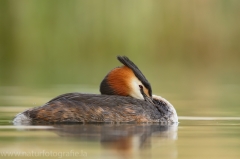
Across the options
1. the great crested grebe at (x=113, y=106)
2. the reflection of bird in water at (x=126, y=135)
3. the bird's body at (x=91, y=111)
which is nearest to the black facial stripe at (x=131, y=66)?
the great crested grebe at (x=113, y=106)

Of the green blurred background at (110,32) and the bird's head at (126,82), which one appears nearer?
the bird's head at (126,82)

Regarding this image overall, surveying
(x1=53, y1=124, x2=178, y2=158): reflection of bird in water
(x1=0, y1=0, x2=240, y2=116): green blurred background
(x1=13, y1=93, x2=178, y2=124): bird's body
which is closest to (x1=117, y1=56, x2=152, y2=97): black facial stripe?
(x1=13, y1=93, x2=178, y2=124): bird's body

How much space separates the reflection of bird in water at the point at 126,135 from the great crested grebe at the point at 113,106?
29 centimetres

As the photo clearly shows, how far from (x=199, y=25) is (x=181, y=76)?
20.2 ft

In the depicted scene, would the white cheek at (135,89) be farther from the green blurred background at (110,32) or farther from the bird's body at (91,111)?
the green blurred background at (110,32)

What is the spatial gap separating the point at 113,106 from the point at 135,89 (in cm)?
60

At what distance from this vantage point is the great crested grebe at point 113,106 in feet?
34.7

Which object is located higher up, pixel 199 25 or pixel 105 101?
pixel 199 25

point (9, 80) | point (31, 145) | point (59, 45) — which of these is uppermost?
point (59, 45)

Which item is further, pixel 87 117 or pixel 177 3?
pixel 177 3

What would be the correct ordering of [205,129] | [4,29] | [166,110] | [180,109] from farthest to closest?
[4,29]
[180,109]
[166,110]
[205,129]

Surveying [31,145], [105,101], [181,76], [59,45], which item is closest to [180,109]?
[105,101]

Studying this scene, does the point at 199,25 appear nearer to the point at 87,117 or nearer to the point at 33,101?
the point at 33,101

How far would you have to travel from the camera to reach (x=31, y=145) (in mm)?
8234
